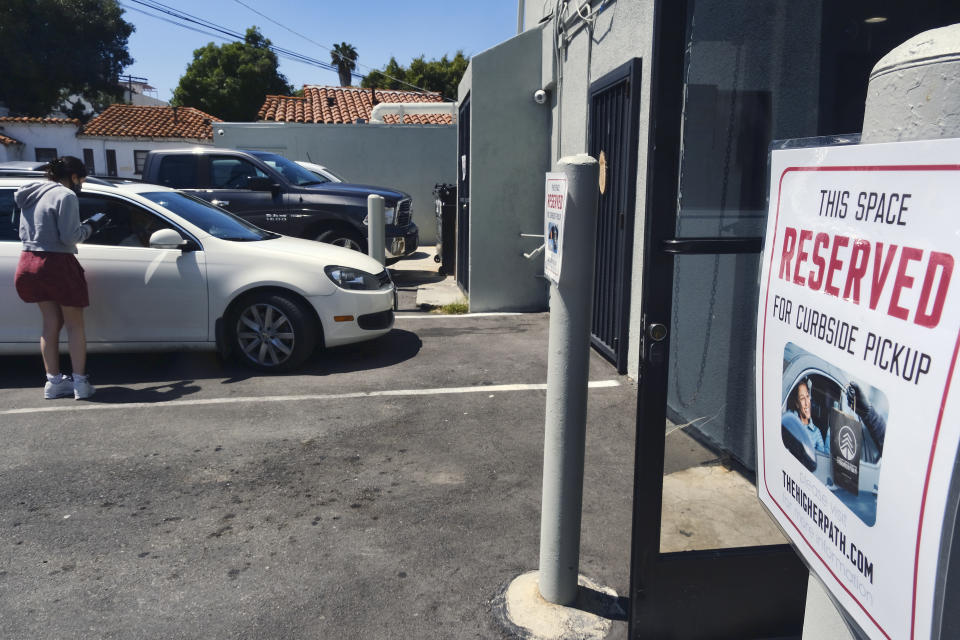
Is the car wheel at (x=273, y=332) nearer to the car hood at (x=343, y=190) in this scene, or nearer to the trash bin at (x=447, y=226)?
the car hood at (x=343, y=190)

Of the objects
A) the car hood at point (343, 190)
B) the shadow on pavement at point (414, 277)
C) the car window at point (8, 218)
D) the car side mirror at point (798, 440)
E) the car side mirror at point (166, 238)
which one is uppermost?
the car hood at point (343, 190)

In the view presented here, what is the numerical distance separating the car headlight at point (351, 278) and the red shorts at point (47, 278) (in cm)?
194

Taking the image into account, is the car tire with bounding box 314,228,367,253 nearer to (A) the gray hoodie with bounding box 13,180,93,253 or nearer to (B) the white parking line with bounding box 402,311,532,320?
(B) the white parking line with bounding box 402,311,532,320

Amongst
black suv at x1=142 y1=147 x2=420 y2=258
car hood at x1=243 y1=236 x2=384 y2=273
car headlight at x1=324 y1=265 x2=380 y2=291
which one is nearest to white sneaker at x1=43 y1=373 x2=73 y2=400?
car hood at x1=243 y1=236 x2=384 y2=273

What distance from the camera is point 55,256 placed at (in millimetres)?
5238

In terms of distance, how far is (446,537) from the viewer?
3.45 metres

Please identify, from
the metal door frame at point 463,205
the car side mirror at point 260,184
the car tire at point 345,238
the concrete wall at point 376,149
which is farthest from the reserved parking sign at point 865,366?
the concrete wall at point 376,149

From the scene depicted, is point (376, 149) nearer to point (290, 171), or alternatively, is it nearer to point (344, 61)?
point (290, 171)

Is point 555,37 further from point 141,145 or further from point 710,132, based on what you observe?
point 141,145

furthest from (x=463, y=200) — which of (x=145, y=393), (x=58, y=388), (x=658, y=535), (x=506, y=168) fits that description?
(x=658, y=535)

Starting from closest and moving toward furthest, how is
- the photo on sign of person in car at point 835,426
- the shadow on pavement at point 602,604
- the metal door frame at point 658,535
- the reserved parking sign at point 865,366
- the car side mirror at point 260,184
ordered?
the reserved parking sign at point 865,366, the photo on sign of person in car at point 835,426, the metal door frame at point 658,535, the shadow on pavement at point 602,604, the car side mirror at point 260,184

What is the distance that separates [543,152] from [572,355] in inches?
239

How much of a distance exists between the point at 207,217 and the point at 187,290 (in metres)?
0.91

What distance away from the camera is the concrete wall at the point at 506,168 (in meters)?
8.21
